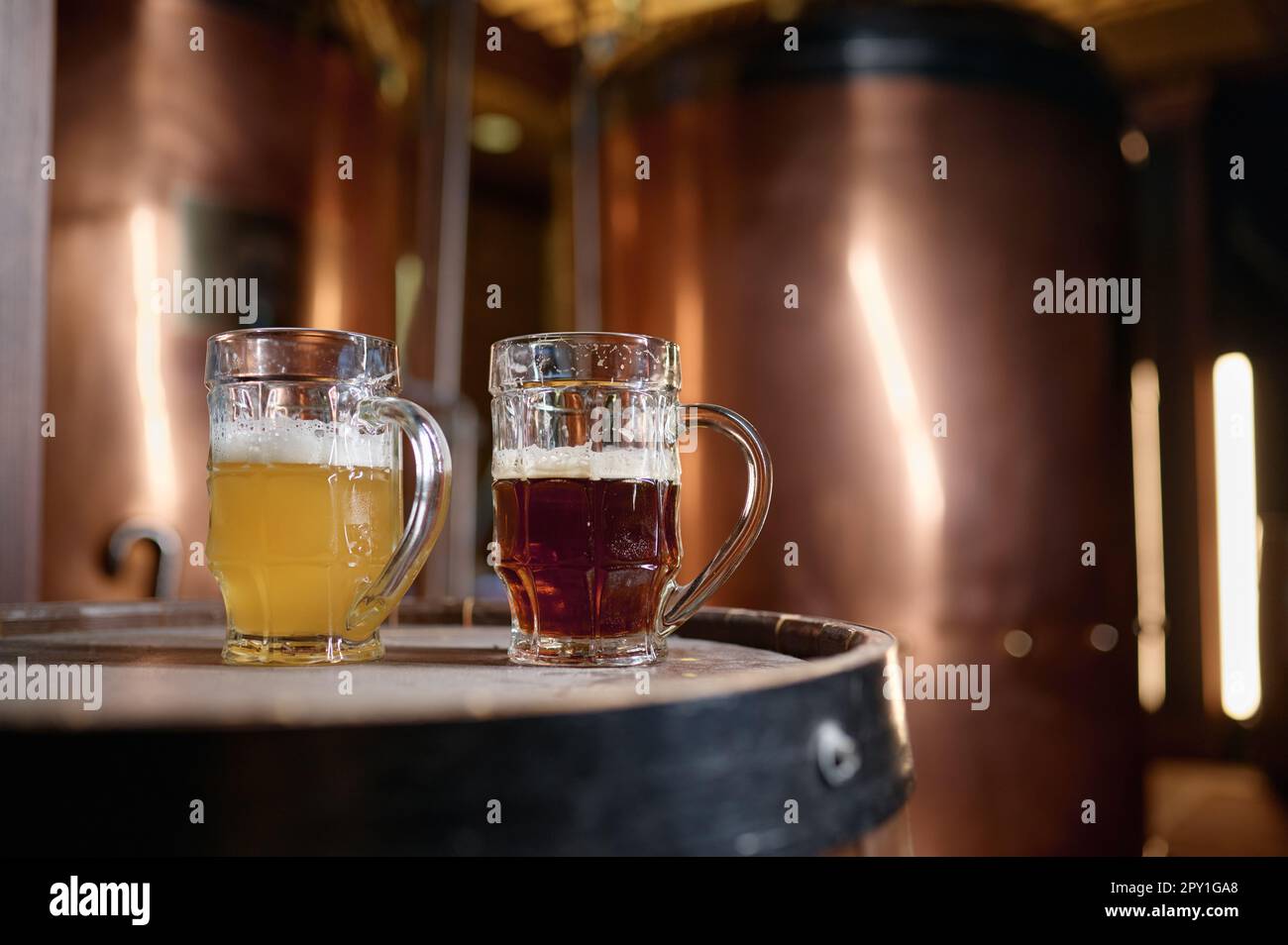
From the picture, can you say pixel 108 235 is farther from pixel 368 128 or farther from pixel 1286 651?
pixel 1286 651

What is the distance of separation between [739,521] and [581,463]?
0.14 metres

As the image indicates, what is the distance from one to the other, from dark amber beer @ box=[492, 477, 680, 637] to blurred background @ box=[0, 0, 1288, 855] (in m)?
0.95

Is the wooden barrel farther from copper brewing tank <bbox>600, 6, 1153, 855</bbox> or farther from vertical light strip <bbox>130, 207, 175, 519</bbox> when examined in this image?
copper brewing tank <bbox>600, 6, 1153, 855</bbox>

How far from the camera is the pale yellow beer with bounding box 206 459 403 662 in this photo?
85 centimetres

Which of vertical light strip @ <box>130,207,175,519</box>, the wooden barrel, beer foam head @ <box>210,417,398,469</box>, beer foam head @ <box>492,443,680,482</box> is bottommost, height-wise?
the wooden barrel

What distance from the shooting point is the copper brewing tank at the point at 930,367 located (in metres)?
2.29

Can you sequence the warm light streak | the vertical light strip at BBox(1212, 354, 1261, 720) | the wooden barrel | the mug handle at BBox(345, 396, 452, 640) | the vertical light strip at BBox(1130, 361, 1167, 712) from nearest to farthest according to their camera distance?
the wooden barrel < the mug handle at BBox(345, 396, 452, 640) < the warm light streak < the vertical light strip at BBox(1212, 354, 1261, 720) < the vertical light strip at BBox(1130, 361, 1167, 712)

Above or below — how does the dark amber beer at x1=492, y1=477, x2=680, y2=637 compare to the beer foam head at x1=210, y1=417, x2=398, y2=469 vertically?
below

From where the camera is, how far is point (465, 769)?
53cm

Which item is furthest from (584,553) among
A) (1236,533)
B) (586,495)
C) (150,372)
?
(1236,533)

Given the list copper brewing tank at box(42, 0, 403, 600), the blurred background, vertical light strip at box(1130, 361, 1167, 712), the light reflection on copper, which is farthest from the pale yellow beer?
vertical light strip at box(1130, 361, 1167, 712)

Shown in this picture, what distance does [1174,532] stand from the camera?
13.9 feet

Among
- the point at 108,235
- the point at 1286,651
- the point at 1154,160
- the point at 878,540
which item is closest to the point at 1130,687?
the point at 878,540
